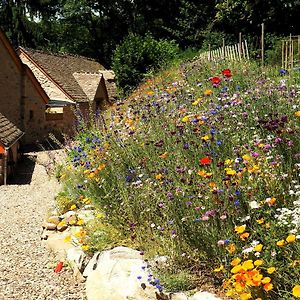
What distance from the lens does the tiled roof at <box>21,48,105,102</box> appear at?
25719 millimetres

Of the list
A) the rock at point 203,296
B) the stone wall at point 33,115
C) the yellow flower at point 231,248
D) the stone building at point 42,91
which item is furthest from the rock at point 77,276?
the stone wall at point 33,115

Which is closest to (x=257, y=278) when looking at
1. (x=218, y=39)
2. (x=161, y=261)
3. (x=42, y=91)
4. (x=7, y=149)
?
(x=161, y=261)

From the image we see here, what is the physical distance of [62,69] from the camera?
2873cm

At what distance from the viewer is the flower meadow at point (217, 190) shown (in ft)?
12.2

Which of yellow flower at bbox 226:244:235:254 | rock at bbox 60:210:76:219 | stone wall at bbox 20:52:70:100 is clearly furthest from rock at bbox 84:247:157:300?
stone wall at bbox 20:52:70:100

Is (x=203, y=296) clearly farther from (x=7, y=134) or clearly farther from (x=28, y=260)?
(x=7, y=134)

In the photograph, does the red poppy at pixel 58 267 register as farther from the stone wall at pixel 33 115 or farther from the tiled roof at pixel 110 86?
the tiled roof at pixel 110 86

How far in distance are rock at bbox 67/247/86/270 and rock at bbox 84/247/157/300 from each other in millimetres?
301

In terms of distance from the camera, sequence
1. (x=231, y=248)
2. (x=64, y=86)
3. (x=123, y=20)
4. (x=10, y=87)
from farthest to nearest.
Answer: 1. (x=123, y=20)
2. (x=64, y=86)
3. (x=10, y=87)
4. (x=231, y=248)

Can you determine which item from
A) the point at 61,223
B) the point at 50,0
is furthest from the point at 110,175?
the point at 50,0

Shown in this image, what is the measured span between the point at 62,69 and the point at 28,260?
23.3 metres

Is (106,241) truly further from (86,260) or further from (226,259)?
(226,259)

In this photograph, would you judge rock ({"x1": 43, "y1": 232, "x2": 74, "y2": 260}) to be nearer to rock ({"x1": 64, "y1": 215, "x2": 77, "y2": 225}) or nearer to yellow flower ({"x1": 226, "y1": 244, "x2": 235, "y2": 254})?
rock ({"x1": 64, "y1": 215, "x2": 77, "y2": 225})

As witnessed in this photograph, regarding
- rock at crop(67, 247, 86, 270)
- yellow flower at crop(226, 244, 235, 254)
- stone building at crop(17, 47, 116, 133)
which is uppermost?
yellow flower at crop(226, 244, 235, 254)
